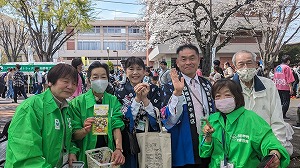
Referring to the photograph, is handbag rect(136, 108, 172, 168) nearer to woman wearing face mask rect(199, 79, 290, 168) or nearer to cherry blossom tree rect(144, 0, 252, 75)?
woman wearing face mask rect(199, 79, 290, 168)

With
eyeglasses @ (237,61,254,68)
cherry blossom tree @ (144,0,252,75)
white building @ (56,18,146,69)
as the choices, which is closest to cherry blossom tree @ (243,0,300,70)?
cherry blossom tree @ (144,0,252,75)

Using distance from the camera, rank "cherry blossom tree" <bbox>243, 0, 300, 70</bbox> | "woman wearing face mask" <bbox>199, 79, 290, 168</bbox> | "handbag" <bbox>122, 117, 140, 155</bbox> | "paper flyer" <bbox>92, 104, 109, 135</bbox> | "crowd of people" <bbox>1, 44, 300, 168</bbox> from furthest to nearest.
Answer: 1. "cherry blossom tree" <bbox>243, 0, 300, 70</bbox>
2. "handbag" <bbox>122, 117, 140, 155</bbox>
3. "paper flyer" <bbox>92, 104, 109, 135</bbox>
4. "woman wearing face mask" <bbox>199, 79, 290, 168</bbox>
5. "crowd of people" <bbox>1, 44, 300, 168</bbox>

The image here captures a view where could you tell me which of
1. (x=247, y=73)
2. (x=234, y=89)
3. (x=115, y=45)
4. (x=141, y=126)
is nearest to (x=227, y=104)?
(x=234, y=89)

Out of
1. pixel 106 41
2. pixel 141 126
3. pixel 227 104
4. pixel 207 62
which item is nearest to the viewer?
pixel 227 104

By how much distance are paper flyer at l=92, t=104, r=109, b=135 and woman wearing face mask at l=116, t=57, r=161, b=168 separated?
293 mm

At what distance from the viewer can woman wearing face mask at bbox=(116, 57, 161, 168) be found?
2779 millimetres

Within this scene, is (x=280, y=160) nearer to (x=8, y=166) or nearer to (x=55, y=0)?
(x=8, y=166)

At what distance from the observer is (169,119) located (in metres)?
2.72

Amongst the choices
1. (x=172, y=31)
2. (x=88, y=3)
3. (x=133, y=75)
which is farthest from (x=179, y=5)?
(x=133, y=75)

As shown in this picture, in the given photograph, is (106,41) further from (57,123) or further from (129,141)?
(57,123)

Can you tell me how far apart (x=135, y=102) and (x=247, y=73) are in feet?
3.96

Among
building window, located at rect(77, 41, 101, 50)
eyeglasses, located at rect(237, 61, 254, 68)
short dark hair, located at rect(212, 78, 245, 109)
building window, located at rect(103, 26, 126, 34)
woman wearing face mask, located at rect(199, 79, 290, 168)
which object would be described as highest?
building window, located at rect(103, 26, 126, 34)

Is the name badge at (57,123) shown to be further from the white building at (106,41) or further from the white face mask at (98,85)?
the white building at (106,41)

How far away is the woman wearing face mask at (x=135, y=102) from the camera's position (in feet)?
9.12
